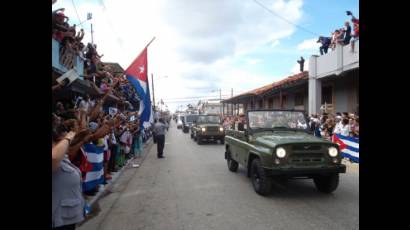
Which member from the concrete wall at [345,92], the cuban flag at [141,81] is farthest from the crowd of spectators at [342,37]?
the cuban flag at [141,81]

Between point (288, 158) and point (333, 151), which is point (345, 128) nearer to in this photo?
point (333, 151)

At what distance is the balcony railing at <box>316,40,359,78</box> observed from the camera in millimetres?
15250

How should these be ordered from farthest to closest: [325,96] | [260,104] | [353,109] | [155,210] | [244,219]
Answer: [260,104] < [325,96] < [353,109] < [155,210] < [244,219]

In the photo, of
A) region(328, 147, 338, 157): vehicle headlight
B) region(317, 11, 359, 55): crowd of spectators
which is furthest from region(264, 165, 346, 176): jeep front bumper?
region(317, 11, 359, 55): crowd of spectators

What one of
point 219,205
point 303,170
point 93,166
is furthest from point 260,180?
point 93,166

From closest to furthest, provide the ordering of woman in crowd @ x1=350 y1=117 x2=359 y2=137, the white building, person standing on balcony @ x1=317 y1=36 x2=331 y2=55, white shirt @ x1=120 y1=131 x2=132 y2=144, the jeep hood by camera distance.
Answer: the jeep hood, white shirt @ x1=120 y1=131 x2=132 y2=144, woman in crowd @ x1=350 y1=117 x2=359 y2=137, the white building, person standing on balcony @ x1=317 y1=36 x2=331 y2=55

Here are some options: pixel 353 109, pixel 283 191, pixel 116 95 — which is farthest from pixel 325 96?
pixel 283 191

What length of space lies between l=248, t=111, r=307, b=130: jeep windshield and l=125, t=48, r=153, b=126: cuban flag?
9.69 feet

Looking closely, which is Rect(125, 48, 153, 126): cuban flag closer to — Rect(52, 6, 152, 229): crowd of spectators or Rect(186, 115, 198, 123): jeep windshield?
Rect(52, 6, 152, 229): crowd of spectators

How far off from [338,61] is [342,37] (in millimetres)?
1172

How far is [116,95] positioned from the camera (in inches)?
510
